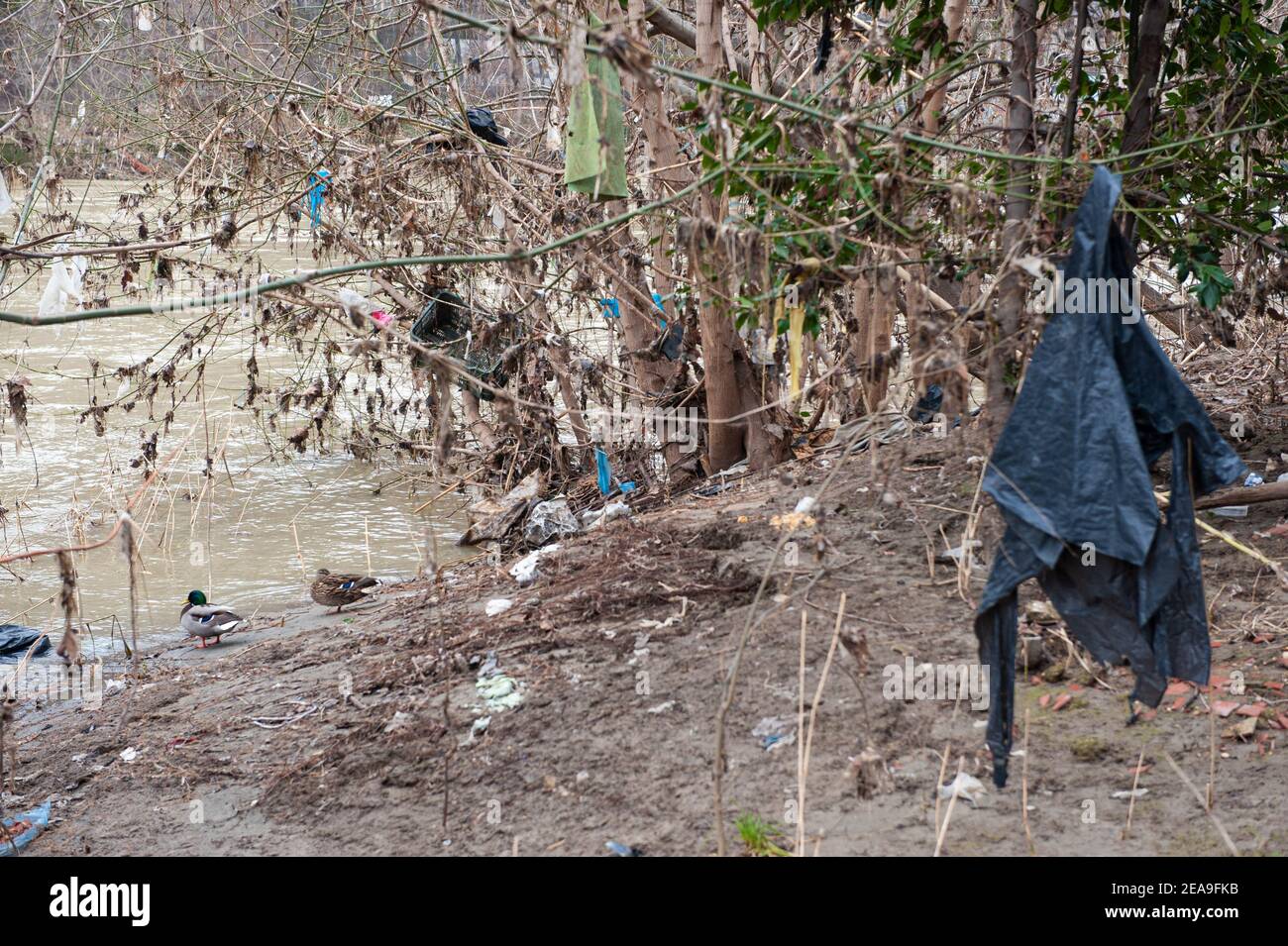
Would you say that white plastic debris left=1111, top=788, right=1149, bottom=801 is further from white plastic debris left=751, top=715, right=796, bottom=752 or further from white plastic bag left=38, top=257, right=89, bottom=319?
white plastic bag left=38, top=257, right=89, bottom=319

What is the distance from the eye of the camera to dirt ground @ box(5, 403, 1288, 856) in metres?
3.06

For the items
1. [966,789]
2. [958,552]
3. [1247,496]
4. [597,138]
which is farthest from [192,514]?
[1247,496]

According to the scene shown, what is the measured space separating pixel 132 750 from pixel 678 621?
7.05 ft

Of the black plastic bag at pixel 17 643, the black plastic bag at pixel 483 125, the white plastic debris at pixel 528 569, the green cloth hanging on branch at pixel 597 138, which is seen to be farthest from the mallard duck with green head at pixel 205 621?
the green cloth hanging on branch at pixel 597 138

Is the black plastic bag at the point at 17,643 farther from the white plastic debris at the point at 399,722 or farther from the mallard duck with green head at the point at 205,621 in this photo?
the white plastic debris at the point at 399,722

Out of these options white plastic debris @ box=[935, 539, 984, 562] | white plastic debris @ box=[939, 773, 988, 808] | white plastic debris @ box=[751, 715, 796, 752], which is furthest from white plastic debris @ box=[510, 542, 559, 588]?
white plastic debris @ box=[939, 773, 988, 808]

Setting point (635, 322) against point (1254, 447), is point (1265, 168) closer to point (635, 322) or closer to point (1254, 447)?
point (1254, 447)

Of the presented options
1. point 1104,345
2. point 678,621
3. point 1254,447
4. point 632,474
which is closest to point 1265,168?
point 1254,447

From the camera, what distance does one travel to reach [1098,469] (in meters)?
2.56

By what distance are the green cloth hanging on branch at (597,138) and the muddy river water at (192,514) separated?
9.54 ft

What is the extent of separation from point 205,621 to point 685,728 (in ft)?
10.0

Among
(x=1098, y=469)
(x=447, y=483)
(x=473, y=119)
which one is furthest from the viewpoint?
(x=447, y=483)

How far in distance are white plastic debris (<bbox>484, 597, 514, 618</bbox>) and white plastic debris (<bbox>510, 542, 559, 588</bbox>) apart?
0.88 ft

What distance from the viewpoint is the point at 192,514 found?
7586mm
